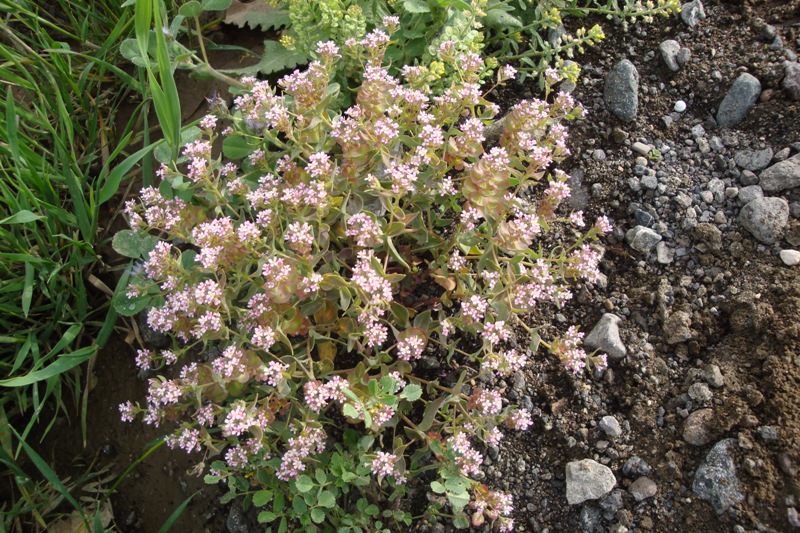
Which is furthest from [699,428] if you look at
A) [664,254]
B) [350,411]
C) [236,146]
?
[236,146]

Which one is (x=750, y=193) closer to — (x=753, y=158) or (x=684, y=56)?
(x=753, y=158)

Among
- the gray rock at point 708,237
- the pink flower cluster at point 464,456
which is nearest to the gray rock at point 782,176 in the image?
the gray rock at point 708,237

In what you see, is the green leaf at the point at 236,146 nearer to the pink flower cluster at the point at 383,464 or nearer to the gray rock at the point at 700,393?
the pink flower cluster at the point at 383,464

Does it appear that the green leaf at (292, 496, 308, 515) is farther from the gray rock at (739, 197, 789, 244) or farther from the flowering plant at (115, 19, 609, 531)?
the gray rock at (739, 197, 789, 244)

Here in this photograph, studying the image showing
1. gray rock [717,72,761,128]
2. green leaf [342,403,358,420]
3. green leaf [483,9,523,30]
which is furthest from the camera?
green leaf [483,9,523,30]

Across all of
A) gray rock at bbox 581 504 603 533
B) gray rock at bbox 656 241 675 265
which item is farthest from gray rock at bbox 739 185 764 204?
gray rock at bbox 581 504 603 533

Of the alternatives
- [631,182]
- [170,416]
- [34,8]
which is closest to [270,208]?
[170,416]

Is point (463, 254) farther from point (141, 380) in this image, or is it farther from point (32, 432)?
point (32, 432)
